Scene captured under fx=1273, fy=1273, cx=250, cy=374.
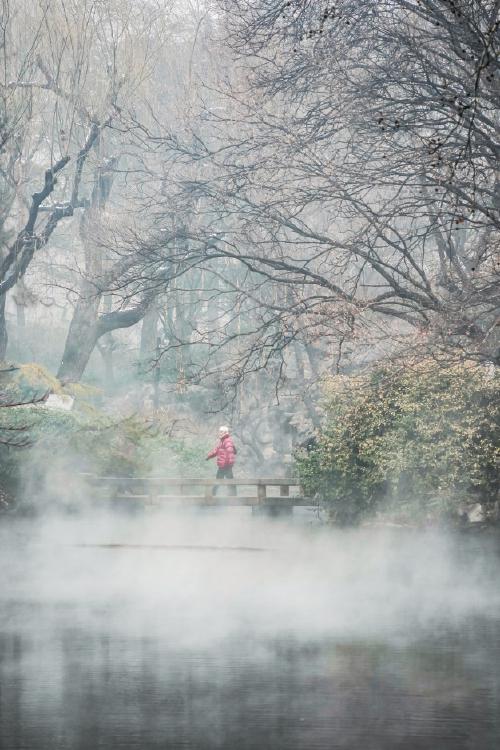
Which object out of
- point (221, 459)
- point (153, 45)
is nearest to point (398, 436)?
point (221, 459)

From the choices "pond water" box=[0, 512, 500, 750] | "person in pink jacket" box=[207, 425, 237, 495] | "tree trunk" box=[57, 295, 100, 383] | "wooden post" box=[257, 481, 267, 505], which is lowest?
"pond water" box=[0, 512, 500, 750]

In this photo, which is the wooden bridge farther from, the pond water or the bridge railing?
the pond water

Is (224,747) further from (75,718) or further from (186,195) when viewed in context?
(186,195)

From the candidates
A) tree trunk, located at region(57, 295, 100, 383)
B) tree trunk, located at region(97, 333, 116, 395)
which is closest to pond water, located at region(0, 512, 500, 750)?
tree trunk, located at region(57, 295, 100, 383)

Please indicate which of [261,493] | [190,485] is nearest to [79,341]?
[190,485]

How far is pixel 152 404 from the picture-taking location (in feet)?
176

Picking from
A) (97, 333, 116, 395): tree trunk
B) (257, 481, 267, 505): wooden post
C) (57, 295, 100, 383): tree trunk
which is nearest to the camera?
(257, 481, 267, 505): wooden post

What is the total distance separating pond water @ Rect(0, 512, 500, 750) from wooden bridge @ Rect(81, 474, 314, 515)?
7239mm

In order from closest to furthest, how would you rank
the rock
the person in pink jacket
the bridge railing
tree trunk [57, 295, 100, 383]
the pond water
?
the pond water, the rock, the bridge railing, the person in pink jacket, tree trunk [57, 295, 100, 383]

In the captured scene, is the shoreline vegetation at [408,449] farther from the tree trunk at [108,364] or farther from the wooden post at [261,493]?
the tree trunk at [108,364]

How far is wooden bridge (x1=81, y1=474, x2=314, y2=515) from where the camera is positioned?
29969 mm

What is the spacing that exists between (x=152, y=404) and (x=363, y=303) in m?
34.7

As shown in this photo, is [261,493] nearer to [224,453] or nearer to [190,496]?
[190,496]

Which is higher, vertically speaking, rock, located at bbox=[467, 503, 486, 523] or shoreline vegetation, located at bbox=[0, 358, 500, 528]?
shoreline vegetation, located at bbox=[0, 358, 500, 528]
